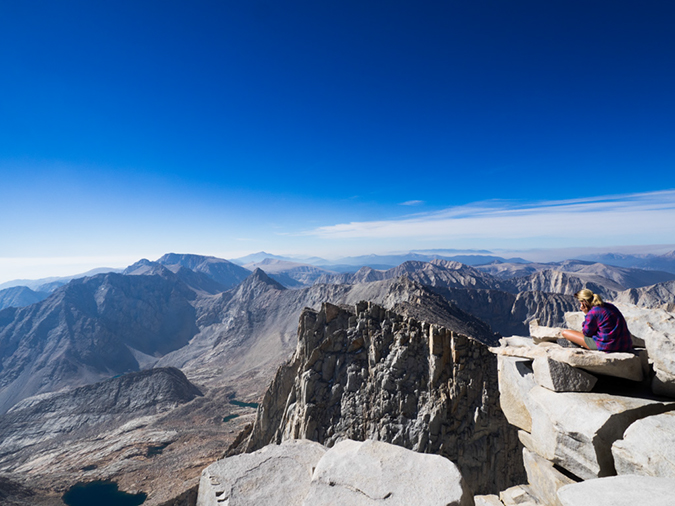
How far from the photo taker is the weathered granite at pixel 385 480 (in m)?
5.24

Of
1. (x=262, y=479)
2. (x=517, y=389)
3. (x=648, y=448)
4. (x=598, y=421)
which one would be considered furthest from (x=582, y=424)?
(x=262, y=479)

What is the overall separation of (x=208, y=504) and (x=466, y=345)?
2575cm

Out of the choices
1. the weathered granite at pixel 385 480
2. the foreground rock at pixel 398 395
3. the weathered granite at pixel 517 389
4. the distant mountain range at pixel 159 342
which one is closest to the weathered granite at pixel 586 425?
the weathered granite at pixel 517 389

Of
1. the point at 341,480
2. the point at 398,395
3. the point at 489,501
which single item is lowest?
the point at 398,395

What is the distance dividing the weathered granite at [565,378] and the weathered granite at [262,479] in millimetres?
6184

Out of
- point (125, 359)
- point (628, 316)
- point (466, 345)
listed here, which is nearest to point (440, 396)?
point (466, 345)

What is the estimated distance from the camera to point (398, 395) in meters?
28.2

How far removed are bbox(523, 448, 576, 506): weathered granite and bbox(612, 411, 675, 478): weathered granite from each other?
1.47 m

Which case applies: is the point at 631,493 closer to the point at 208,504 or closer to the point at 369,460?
the point at 369,460

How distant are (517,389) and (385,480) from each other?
Result: 5755mm

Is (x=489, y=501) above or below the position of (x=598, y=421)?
below

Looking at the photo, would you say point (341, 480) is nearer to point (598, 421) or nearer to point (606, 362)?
point (598, 421)

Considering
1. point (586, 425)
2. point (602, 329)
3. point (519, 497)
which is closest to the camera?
point (586, 425)

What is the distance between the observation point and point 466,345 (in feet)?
89.4
